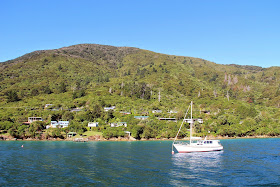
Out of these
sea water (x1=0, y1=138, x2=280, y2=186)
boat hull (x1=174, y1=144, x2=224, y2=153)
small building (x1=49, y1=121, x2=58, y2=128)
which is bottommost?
sea water (x1=0, y1=138, x2=280, y2=186)

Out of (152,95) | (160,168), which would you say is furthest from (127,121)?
(160,168)

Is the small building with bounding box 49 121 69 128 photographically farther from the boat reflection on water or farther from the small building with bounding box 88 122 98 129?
the boat reflection on water

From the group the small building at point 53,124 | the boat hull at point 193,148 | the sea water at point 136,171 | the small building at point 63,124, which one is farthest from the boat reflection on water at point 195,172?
the small building at point 53,124

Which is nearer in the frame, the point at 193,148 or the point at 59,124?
the point at 193,148

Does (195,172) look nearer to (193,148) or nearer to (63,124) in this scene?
(193,148)

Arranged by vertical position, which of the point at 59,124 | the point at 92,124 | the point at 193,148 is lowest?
the point at 193,148

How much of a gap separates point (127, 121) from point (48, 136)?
1407 inches

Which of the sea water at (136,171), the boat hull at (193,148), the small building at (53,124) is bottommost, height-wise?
the sea water at (136,171)

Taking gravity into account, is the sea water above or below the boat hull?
below

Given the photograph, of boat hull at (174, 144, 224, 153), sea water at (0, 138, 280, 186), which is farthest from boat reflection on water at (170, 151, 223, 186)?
boat hull at (174, 144, 224, 153)

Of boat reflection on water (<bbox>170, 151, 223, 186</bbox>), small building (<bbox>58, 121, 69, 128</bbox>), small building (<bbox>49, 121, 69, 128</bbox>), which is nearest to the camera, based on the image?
boat reflection on water (<bbox>170, 151, 223, 186</bbox>)

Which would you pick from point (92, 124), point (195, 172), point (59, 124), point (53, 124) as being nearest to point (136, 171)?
point (195, 172)

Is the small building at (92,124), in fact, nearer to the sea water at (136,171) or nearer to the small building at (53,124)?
the small building at (53,124)

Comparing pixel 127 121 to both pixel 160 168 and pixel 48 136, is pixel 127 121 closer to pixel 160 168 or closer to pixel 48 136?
pixel 48 136
